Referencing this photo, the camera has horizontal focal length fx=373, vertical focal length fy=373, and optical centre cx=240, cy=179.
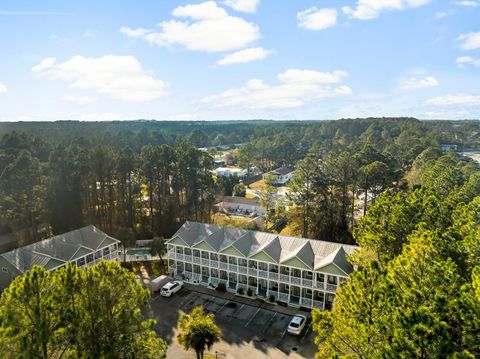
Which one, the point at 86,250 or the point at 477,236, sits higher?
the point at 477,236

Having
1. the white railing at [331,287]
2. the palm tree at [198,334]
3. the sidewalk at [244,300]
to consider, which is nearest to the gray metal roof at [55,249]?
the sidewalk at [244,300]

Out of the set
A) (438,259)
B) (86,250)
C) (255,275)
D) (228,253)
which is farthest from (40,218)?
(438,259)

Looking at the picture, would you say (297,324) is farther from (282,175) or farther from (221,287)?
(282,175)

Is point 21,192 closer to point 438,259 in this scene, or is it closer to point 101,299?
point 101,299

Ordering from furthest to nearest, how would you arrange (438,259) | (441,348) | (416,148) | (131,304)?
(416,148)
(438,259)
(131,304)
(441,348)

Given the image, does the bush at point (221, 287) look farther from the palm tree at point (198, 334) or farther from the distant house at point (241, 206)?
the distant house at point (241, 206)

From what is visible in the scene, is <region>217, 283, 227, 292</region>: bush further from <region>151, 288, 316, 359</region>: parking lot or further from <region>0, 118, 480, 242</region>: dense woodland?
<region>0, 118, 480, 242</region>: dense woodland
